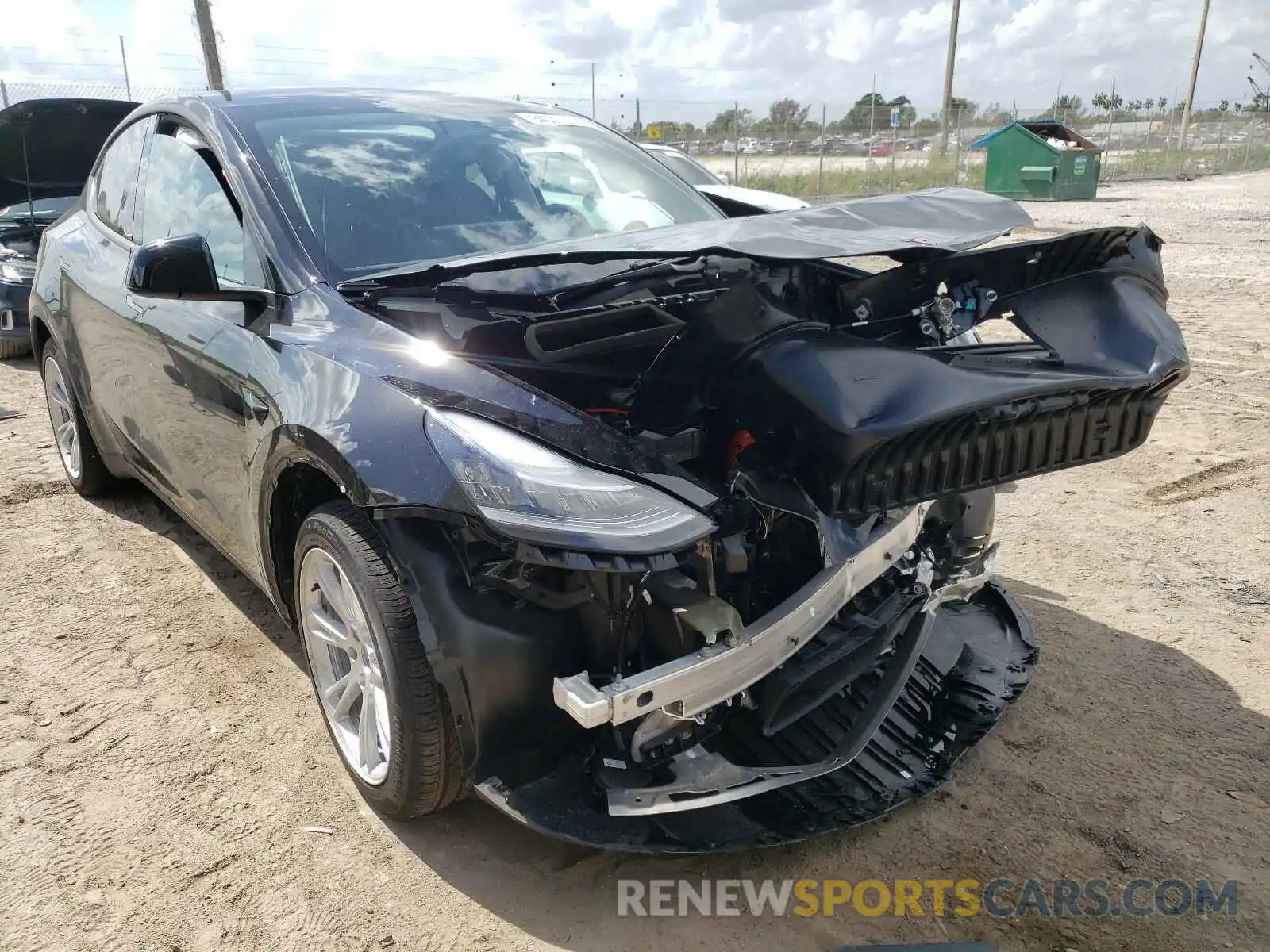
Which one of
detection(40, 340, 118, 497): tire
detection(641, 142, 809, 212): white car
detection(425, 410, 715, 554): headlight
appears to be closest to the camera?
detection(425, 410, 715, 554): headlight

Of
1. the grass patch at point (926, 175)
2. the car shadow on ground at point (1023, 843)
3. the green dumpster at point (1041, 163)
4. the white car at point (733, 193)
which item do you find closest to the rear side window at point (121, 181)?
the white car at point (733, 193)

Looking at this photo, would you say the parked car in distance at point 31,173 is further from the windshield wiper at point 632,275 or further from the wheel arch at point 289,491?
the windshield wiper at point 632,275

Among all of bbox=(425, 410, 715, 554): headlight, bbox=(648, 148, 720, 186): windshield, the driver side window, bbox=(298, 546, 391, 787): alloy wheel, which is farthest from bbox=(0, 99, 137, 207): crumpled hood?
bbox=(425, 410, 715, 554): headlight

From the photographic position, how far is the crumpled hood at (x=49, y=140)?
6785 mm

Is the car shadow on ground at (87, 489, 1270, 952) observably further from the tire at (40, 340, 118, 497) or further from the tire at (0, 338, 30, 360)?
the tire at (0, 338, 30, 360)

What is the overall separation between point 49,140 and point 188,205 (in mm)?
5145

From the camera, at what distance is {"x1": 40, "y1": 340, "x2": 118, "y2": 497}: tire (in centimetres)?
443

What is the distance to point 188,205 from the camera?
124 inches

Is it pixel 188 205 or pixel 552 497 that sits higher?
pixel 188 205

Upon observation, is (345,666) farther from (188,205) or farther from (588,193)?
(588,193)

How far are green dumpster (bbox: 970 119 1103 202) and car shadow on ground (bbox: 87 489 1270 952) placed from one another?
20899 millimetres

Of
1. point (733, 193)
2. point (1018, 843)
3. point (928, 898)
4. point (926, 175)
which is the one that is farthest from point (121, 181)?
point (926, 175)

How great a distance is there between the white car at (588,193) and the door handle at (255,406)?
4.04 feet

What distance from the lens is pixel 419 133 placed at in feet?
10.5
